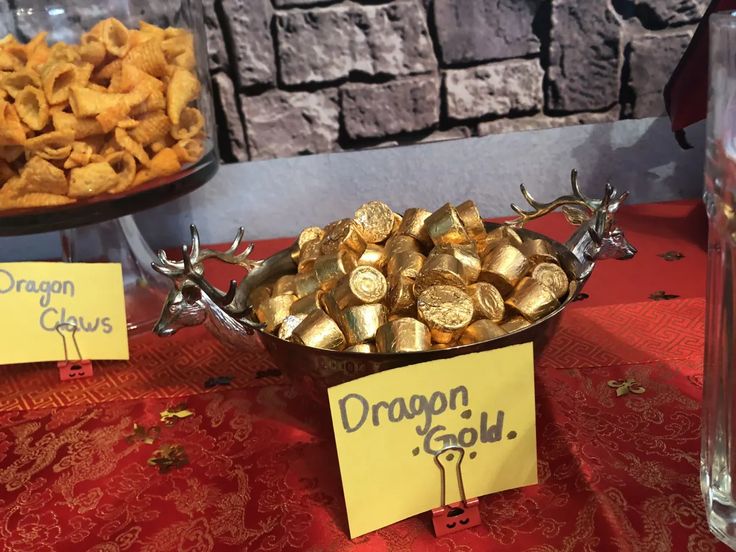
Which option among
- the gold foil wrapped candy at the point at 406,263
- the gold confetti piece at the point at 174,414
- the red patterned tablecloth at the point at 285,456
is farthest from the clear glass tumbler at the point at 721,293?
the gold confetti piece at the point at 174,414

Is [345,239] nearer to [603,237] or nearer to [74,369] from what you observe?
[603,237]

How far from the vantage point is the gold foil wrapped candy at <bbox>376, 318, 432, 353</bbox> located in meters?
0.56

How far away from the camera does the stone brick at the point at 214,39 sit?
1169 millimetres

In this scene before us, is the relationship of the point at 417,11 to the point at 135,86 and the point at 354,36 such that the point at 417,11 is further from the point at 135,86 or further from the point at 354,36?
the point at 135,86

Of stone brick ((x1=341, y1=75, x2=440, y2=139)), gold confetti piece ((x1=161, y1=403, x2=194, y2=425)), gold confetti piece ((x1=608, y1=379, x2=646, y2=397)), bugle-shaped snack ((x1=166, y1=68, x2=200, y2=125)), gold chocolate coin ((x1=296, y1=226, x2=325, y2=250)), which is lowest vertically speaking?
gold confetti piece ((x1=161, y1=403, x2=194, y2=425))

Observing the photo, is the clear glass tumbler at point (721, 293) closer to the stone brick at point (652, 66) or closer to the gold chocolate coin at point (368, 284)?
the gold chocolate coin at point (368, 284)

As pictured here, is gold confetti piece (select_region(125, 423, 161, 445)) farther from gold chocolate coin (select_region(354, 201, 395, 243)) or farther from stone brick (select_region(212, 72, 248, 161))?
stone brick (select_region(212, 72, 248, 161))

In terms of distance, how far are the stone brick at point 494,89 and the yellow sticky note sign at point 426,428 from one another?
2.67 ft

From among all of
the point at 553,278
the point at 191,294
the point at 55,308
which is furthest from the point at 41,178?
the point at 553,278

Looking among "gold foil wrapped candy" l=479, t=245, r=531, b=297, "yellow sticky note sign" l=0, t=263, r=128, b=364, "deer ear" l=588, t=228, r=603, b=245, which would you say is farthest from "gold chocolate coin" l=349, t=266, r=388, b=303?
"yellow sticky note sign" l=0, t=263, r=128, b=364

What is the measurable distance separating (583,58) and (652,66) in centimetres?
13

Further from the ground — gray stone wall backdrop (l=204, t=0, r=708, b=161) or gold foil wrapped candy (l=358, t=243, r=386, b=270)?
gray stone wall backdrop (l=204, t=0, r=708, b=161)

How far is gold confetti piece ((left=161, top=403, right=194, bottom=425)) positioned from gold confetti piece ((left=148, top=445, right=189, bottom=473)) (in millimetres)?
50

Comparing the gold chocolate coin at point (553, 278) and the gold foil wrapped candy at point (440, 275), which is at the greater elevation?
the gold foil wrapped candy at point (440, 275)
